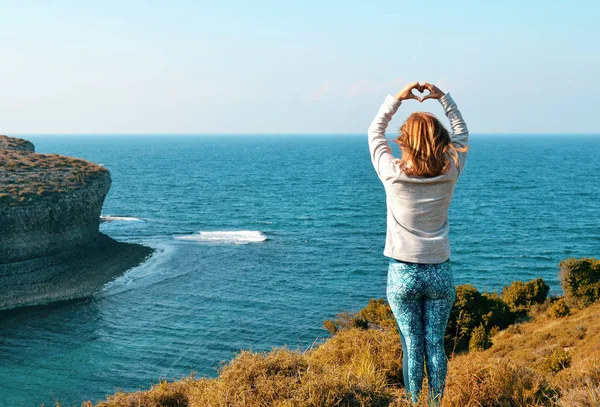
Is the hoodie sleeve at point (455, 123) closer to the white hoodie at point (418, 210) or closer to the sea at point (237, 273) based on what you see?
the white hoodie at point (418, 210)

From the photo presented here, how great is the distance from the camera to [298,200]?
8938cm

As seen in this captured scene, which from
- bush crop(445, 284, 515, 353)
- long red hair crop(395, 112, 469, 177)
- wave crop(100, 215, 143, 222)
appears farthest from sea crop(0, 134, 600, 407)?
bush crop(445, 284, 515, 353)

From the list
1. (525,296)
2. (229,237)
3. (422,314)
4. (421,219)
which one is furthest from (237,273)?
(421,219)

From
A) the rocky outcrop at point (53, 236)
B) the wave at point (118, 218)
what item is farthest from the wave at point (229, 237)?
the wave at point (118, 218)

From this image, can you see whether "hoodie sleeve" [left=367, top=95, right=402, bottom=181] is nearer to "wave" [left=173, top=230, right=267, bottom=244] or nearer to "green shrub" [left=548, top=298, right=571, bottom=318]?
"green shrub" [left=548, top=298, right=571, bottom=318]

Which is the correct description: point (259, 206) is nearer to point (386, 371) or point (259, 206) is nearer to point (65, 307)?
point (65, 307)

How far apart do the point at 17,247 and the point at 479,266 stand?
122 ft

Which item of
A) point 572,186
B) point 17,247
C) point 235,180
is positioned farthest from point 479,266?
point 235,180

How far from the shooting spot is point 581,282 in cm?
2853

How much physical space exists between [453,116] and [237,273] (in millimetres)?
43331

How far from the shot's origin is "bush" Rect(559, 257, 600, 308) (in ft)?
92.1

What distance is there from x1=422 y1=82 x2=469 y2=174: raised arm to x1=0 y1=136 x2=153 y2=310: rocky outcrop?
135 ft

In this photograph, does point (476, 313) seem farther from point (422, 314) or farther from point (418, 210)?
point (418, 210)

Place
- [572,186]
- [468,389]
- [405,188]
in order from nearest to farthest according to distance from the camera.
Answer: [405,188] < [468,389] < [572,186]
